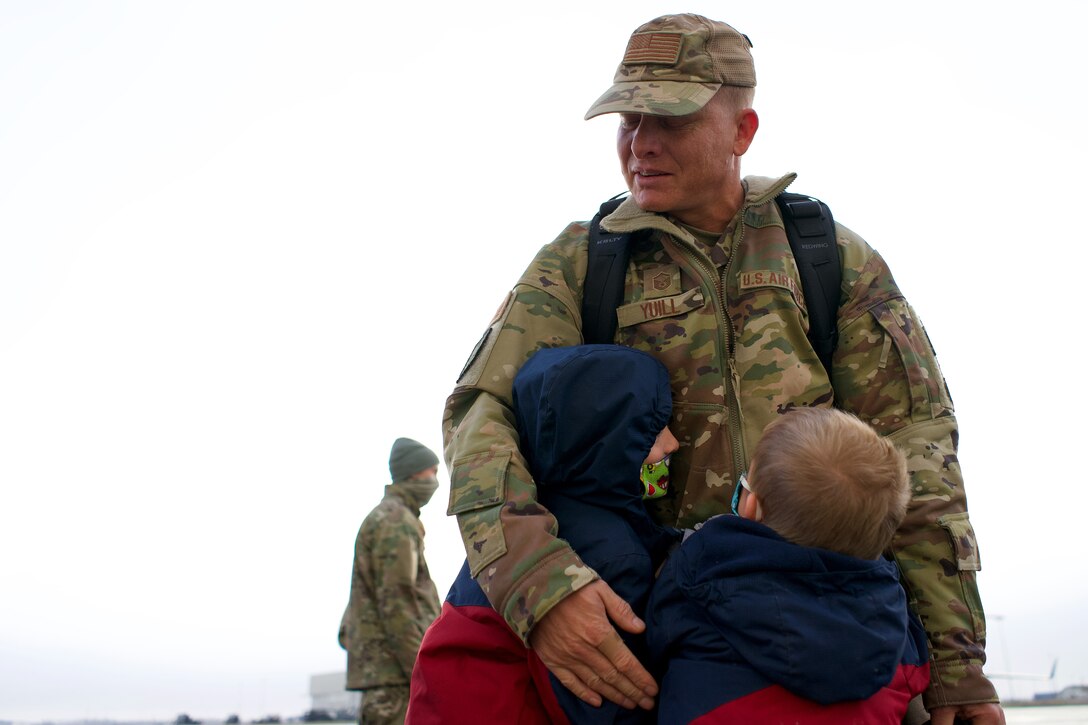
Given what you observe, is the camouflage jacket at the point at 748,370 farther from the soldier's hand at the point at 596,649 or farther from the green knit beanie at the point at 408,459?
the green knit beanie at the point at 408,459

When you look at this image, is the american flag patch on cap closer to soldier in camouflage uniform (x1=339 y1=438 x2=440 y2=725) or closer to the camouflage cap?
the camouflage cap

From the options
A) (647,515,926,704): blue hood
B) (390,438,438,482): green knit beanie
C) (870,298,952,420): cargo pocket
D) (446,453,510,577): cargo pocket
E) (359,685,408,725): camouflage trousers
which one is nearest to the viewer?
(647,515,926,704): blue hood

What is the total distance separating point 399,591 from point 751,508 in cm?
605

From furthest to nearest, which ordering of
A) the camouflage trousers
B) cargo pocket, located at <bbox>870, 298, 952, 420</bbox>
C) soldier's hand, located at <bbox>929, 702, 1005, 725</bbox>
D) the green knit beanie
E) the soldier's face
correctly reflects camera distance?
the green knit beanie
the camouflage trousers
the soldier's face
cargo pocket, located at <bbox>870, 298, 952, 420</bbox>
soldier's hand, located at <bbox>929, 702, 1005, 725</bbox>

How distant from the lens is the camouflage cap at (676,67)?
271 centimetres

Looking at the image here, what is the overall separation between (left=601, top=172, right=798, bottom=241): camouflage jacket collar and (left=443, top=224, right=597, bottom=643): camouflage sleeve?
119 millimetres

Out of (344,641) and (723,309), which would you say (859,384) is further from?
(344,641)

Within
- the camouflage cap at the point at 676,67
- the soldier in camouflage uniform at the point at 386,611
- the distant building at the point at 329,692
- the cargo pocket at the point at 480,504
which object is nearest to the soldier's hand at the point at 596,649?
the cargo pocket at the point at 480,504

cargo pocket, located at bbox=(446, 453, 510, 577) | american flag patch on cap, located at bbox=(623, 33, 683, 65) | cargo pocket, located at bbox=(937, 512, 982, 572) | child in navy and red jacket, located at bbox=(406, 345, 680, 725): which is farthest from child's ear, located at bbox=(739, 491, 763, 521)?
american flag patch on cap, located at bbox=(623, 33, 683, 65)

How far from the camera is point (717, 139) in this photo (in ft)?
9.32

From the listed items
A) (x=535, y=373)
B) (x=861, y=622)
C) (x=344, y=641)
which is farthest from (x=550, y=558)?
(x=344, y=641)

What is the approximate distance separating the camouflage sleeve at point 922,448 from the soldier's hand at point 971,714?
0.07ft

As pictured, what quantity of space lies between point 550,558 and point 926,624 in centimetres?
101

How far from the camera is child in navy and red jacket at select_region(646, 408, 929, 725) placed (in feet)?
6.51
